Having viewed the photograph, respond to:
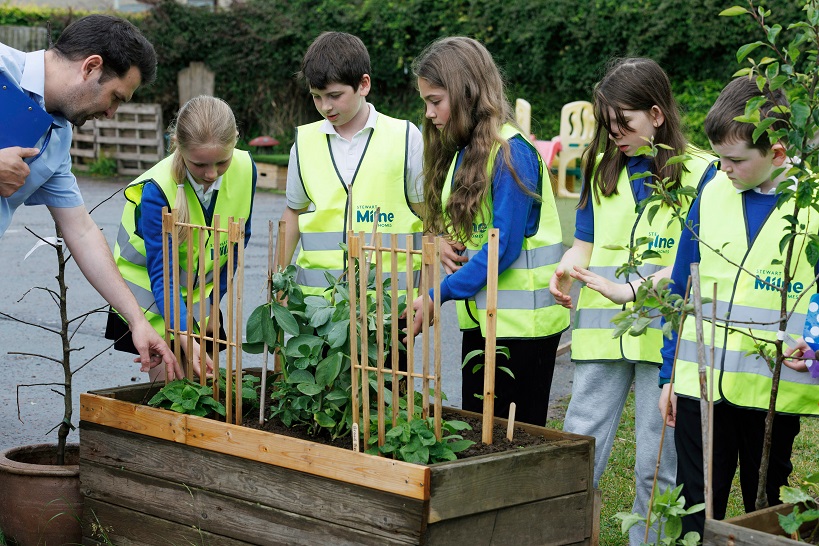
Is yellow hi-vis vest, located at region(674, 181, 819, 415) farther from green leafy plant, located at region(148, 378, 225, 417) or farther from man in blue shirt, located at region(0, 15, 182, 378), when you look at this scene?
man in blue shirt, located at region(0, 15, 182, 378)

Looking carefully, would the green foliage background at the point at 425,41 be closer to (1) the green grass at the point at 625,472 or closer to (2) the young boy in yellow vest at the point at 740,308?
(1) the green grass at the point at 625,472

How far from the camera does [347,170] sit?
382 cm

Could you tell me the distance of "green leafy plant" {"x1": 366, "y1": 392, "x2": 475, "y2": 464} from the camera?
104 inches

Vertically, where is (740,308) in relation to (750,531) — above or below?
above

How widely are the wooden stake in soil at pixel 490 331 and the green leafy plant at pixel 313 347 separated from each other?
31 cm

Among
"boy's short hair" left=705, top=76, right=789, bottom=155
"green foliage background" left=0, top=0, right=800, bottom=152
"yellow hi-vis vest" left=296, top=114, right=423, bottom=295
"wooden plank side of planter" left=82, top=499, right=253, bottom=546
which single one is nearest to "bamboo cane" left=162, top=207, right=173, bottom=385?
"wooden plank side of planter" left=82, top=499, right=253, bottom=546

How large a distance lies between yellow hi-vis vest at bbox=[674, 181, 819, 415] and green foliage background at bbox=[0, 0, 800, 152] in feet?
42.6

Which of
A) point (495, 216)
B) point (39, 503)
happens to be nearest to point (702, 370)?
point (495, 216)

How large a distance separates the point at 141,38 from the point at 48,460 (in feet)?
5.20

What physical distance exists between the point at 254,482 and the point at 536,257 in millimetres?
1234

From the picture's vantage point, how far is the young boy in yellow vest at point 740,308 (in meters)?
2.67

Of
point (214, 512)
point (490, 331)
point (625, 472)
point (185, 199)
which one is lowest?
point (625, 472)

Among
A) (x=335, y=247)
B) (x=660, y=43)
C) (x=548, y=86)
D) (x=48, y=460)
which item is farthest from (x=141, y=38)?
(x=548, y=86)

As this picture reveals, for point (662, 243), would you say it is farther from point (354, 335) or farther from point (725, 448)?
point (354, 335)
